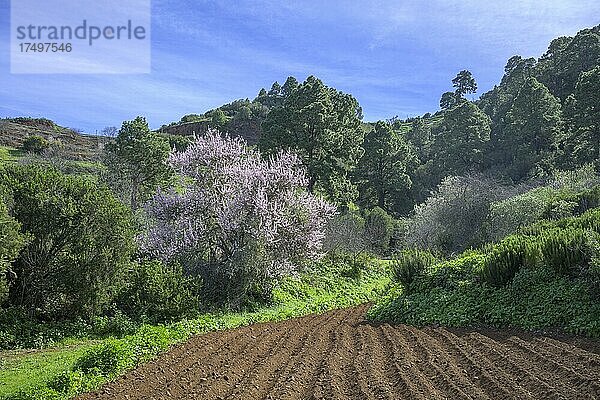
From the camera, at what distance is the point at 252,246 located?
622 inches

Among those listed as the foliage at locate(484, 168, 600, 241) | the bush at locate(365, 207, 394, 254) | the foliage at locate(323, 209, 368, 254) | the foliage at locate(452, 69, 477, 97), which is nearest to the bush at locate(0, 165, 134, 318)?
the foliage at locate(323, 209, 368, 254)

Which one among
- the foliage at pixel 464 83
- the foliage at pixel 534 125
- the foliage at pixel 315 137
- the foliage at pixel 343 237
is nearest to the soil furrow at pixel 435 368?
the foliage at pixel 343 237

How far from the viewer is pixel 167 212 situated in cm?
1744

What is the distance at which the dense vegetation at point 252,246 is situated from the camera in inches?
429

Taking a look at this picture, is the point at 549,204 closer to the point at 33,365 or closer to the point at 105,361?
the point at 105,361

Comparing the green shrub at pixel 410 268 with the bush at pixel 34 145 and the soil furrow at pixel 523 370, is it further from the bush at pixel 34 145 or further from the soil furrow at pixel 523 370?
the bush at pixel 34 145

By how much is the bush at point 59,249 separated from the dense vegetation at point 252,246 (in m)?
0.03

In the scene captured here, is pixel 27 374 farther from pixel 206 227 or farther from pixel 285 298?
pixel 285 298

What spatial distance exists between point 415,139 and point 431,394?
55385mm

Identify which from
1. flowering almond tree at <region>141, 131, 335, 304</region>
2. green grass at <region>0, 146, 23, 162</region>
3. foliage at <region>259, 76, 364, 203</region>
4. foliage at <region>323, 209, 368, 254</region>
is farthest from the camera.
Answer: green grass at <region>0, 146, 23, 162</region>

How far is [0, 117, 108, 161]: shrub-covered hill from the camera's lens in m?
46.7

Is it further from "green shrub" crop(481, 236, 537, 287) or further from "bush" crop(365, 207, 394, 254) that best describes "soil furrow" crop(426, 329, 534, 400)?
"bush" crop(365, 207, 394, 254)

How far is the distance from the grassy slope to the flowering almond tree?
49.0 inches

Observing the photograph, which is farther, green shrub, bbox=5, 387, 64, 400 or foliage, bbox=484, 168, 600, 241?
foliage, bbox=484, 168, 600, 241
